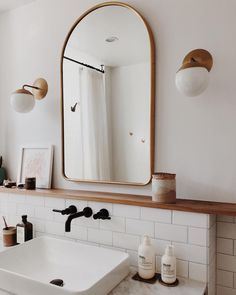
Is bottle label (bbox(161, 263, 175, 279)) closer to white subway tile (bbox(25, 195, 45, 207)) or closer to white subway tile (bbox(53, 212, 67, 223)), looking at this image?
white subway tile (bbox(53, 212, 67, 223))

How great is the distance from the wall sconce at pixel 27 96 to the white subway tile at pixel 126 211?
0.81m

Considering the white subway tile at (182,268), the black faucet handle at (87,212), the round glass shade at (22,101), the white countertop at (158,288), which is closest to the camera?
the white countertop at (158,288)

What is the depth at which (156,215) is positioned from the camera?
1.25 metres

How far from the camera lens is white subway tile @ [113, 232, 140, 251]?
1305 mm

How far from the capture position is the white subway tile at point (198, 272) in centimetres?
114

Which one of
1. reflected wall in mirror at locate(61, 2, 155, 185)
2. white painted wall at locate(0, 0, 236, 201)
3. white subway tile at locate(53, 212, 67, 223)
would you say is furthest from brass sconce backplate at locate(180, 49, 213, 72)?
white subway tile at locate(53, 212, 67, 223)

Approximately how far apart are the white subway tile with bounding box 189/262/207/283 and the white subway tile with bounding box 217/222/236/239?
175 millimetres

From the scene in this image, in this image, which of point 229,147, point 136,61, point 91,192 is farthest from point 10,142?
point 229,147

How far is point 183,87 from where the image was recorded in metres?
1.15

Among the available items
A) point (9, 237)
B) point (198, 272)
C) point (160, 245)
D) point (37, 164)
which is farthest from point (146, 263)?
point (37, 164)

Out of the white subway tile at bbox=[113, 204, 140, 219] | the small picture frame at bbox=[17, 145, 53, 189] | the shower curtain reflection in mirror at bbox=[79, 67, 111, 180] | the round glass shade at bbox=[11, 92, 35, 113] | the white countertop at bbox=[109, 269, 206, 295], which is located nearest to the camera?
the white countertop at bbox=[109, 269, 206, 295]

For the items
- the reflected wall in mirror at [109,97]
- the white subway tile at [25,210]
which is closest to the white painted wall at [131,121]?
the reflected wall in mirror at [109,97]

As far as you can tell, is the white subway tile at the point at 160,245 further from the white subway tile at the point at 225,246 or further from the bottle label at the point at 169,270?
Result: the white subway tile at the point at 225,246

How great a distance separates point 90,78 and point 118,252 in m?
0.94
